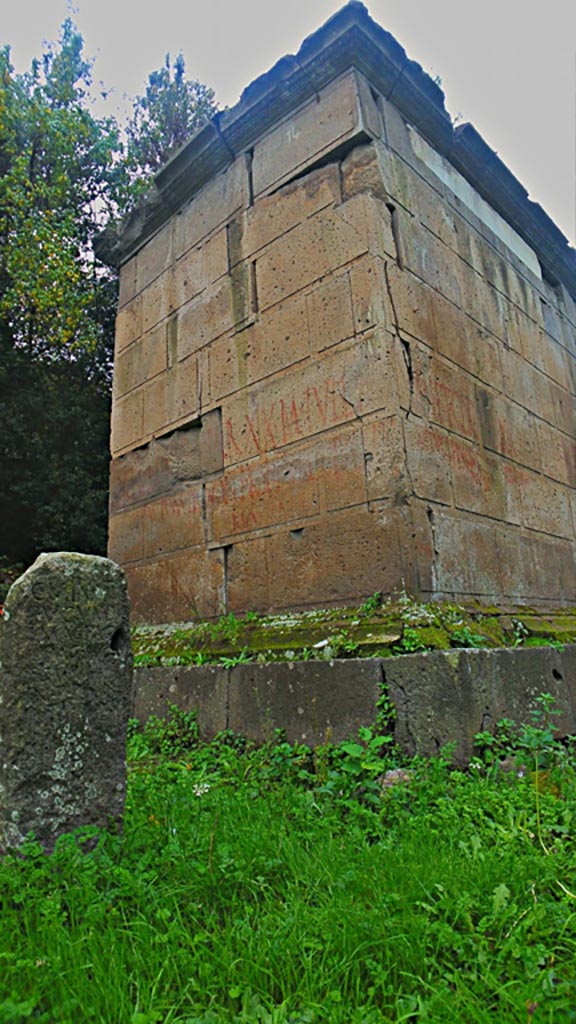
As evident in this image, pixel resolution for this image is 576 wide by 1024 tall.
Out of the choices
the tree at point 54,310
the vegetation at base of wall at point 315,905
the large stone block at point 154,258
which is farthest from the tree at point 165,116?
the vegetation at base of wall at point 315,905

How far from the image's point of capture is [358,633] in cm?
326

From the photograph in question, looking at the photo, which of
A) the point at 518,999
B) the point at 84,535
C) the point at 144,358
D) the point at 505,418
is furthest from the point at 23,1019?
the point at 84,535

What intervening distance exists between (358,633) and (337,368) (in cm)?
173

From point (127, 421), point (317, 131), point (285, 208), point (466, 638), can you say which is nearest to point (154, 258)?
point (127, 421)

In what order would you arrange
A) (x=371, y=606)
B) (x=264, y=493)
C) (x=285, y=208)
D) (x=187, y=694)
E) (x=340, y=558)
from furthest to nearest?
(x=285, y=208), (x=264, y=493), (x=187, y=694), (x=340, y=558), (x=371, y=606)

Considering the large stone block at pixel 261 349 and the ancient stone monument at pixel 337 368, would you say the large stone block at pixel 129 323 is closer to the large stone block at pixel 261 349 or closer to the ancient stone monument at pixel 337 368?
the ancient stone monument at pixel 337 368

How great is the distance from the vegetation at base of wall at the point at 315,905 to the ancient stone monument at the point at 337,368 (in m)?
1.30

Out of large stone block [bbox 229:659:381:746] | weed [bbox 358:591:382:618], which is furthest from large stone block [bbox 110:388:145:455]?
weed [bbox 358:591:382:618]

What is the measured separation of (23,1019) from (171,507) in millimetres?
3902

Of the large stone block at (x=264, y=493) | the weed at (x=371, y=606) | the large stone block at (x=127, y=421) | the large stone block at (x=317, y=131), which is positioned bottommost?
Result: the weed at (x=371, y=606)

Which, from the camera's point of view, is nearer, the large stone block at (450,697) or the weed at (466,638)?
the large stone block at (450,697)

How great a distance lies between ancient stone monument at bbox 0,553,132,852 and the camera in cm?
197

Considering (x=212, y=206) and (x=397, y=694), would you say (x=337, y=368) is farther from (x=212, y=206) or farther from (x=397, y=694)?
(x=212, y=206)

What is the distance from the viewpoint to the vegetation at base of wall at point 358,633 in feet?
10.2
